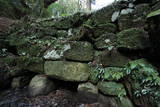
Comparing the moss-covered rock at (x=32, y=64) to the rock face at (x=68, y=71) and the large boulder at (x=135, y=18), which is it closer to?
the rock face at (x=68, y=71)

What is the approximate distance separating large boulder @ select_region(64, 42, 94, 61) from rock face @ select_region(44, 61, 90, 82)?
168 mm

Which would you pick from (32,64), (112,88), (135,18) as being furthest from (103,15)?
(32,64)

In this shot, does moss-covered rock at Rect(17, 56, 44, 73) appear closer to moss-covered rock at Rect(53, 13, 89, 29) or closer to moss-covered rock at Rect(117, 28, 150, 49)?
moss-covered rock at Rect(53, 13, 89, 29)

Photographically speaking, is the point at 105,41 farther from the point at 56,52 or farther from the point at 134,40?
the point at 56,52

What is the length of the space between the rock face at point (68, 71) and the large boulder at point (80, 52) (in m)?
0.17

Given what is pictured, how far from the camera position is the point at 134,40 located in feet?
8.87

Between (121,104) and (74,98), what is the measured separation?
1.15 meters

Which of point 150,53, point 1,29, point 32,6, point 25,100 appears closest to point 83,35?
point 150,53

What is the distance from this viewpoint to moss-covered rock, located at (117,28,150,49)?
267cm

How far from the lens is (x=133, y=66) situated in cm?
233

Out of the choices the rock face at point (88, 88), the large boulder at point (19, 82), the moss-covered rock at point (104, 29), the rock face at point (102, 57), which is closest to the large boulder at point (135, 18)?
the rock face at point (102, 57)

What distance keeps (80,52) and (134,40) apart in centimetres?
136

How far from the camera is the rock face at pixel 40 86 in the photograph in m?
3.00

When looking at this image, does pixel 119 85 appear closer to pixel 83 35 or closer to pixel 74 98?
pixel 74 98
